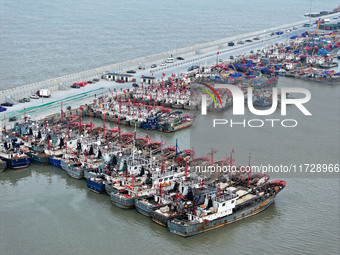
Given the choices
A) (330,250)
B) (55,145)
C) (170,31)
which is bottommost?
(330,250)

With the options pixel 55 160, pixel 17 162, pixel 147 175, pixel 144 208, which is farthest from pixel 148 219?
pixel 17 162

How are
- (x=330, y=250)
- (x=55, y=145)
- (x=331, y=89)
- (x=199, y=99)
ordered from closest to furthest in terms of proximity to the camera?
(x=330, y=250)
(x=55, y=145)
(x=199, y=99)
(x=331, y=89)

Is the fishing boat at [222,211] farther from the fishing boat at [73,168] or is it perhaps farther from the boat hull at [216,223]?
the fishing boat at [73,168]

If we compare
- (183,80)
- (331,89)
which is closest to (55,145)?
(183,80)

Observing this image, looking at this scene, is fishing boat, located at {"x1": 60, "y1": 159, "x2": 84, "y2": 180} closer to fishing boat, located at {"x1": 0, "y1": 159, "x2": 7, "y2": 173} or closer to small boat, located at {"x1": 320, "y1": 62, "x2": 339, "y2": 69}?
fishing boat, located at {"x1": 0, "y1": 159, "x2": 7, "y2": 173}

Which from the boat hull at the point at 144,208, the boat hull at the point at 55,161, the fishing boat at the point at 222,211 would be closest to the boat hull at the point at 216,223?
the fishing boat at the point at 222,211

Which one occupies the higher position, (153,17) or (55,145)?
(153,17)

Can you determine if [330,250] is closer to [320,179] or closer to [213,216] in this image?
[213,216]

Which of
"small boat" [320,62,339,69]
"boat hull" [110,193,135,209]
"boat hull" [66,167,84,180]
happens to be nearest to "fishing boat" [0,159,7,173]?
"boat hull" [66,167,84,180]
